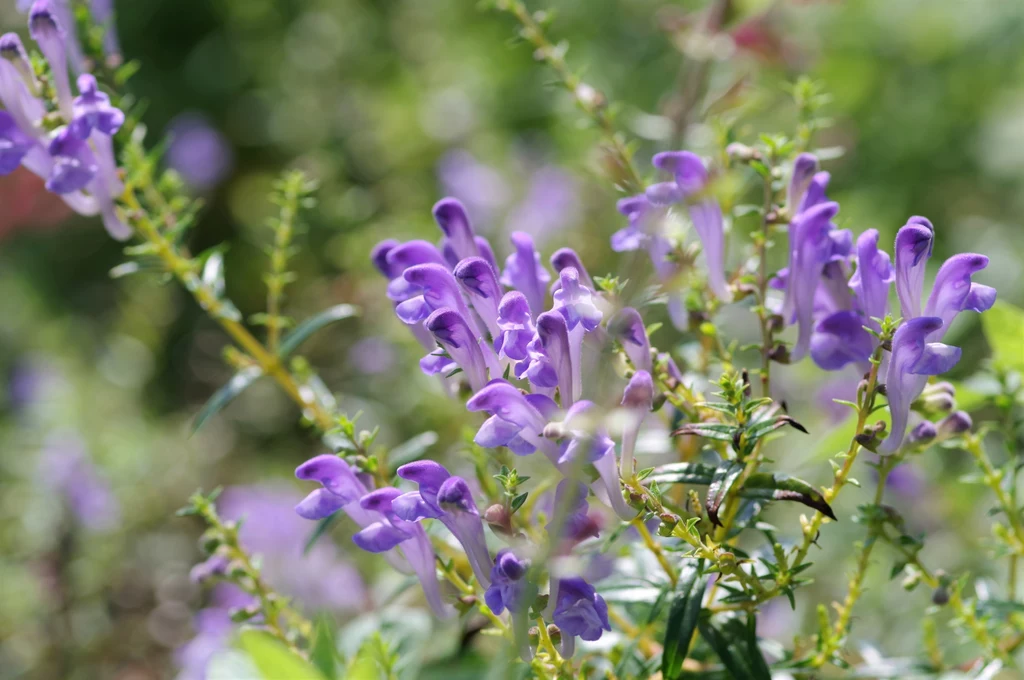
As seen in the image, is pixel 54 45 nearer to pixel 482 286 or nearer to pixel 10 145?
pixel 10 145

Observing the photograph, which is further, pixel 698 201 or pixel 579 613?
pixel 698 201

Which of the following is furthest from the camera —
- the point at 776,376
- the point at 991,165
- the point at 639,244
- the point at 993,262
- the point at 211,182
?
the point at 211,182

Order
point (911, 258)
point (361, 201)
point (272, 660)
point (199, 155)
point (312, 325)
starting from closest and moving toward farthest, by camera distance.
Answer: point (272, 660)
point (911, 258)
point (312, 325)
point (361, 201)
point (199, 155)

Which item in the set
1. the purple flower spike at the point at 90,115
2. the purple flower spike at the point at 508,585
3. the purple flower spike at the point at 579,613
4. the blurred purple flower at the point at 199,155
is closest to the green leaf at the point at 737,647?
the purple flower spike at the point at 579,613

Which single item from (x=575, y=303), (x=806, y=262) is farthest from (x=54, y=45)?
(x=806, y=262)

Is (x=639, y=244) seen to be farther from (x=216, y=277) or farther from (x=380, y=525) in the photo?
(x=216, y=277)

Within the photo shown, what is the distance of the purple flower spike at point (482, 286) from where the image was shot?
1.08m

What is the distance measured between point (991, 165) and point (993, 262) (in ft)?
1.96

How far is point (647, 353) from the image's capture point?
1108mm

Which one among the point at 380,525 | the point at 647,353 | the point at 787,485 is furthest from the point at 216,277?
the point at 787,485

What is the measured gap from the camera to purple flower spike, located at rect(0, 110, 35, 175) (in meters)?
1.28

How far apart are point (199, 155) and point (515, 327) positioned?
3848mm

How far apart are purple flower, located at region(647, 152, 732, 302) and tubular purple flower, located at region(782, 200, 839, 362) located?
0.11 meters

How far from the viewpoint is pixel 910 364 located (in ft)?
3.27
